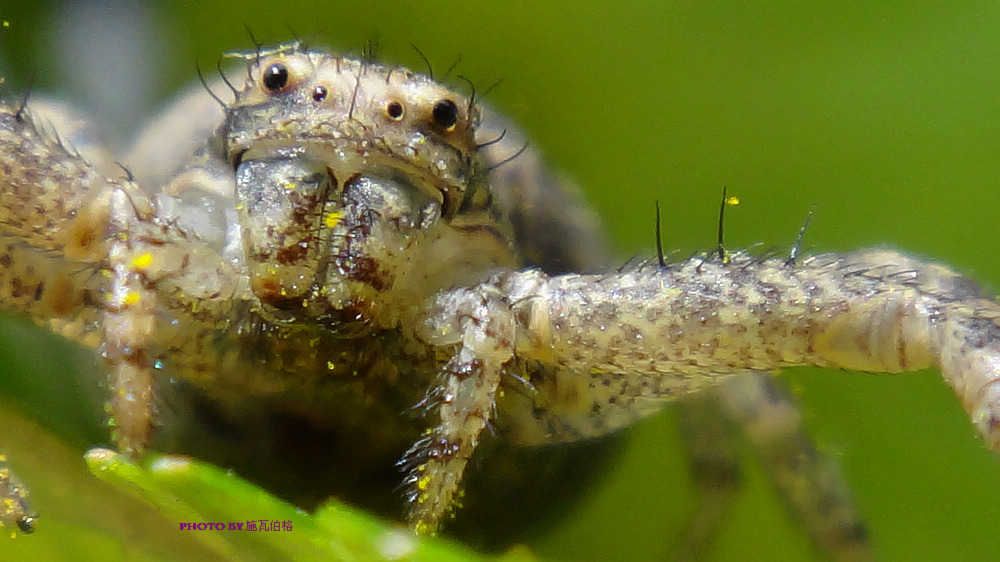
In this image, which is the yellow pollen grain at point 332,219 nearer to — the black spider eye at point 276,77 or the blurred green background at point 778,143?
the black spider eye at point 276,77

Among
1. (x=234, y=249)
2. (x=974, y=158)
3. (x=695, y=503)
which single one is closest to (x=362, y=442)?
(x=234, y=249)

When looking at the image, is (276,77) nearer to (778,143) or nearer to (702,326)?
(702,326)

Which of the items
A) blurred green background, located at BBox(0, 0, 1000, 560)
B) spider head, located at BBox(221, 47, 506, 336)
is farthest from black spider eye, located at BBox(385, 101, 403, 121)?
blurred green background, located at BBox(0, 0, 1000, 560)

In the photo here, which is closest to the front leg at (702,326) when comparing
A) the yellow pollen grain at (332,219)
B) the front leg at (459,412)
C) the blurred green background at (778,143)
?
the front leg at (459,412)

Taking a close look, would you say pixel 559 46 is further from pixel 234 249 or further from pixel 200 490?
pixel 200 490

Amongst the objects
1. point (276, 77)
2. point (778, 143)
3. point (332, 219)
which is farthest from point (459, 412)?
point (778, 143)
